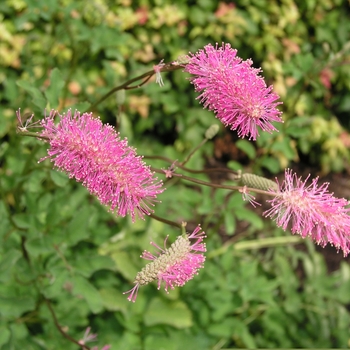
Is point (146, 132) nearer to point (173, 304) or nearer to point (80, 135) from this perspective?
point (173, 304)

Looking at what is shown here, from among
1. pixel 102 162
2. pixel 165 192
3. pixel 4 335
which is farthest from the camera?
pixel 165 192

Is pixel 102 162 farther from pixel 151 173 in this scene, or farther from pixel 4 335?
pixel 4 335

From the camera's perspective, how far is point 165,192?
2.26 m

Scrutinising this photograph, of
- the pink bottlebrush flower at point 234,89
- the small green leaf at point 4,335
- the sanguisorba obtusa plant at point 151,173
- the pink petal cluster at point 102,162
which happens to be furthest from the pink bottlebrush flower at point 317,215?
the small green leaf at point 4,335

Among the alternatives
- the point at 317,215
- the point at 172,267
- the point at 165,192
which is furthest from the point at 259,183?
the point at 165,192

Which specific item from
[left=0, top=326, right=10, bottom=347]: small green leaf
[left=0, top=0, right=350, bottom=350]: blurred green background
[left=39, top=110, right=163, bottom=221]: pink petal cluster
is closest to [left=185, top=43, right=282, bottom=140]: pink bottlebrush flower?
[left=39, top=110, right=163, bottom=221]: pink petal cluster

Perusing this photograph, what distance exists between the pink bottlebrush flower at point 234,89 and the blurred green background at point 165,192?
0.43 meters

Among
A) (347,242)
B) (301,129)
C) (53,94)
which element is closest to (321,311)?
(301,129)

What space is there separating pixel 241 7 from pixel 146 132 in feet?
3.46

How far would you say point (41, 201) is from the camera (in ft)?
5.76

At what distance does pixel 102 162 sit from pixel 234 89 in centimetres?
33

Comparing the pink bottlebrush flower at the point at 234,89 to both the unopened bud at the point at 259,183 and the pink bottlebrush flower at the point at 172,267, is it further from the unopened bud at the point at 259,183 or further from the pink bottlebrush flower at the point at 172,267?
the pink bottlebrush flower at the point at 172,267

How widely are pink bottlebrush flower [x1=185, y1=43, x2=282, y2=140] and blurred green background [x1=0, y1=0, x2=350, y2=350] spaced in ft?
1.43

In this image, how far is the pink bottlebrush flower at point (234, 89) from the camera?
108 cm
